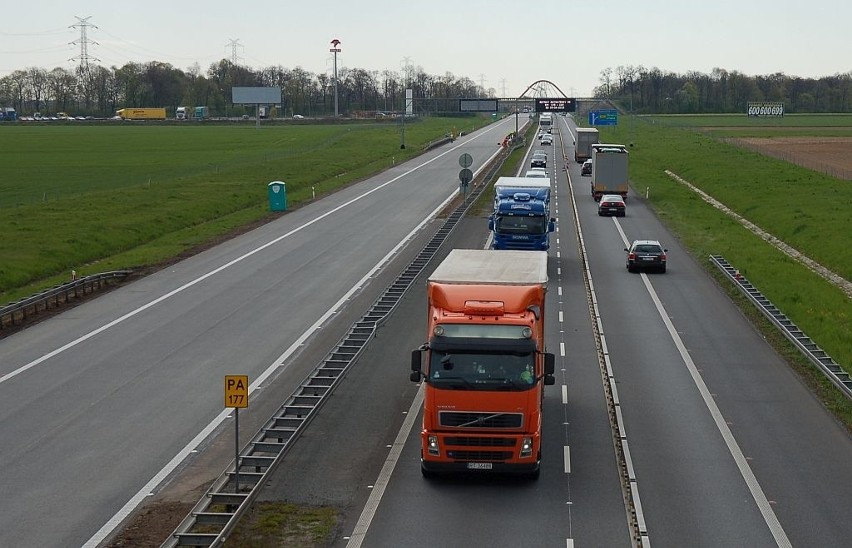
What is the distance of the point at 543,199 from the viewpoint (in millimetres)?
49312

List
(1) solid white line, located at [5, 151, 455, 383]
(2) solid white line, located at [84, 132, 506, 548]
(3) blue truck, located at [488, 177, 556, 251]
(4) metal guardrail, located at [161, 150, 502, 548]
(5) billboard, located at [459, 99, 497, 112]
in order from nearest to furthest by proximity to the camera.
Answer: (4) metal guardrail, located at [161, 150, 502, 548] → (2) solid white line, located at [84, 132, 506, 548] → (1) solid white line, located at [5, 151, 455, 383] → (3) blue truck, located at [488, 177, 556, 251] → (5) billboard, located at [459, 99, 497, 112]

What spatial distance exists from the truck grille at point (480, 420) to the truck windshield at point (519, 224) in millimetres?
26254

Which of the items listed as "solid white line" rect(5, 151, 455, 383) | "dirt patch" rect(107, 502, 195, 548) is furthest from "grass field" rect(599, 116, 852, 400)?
"solid white line" rect(5, 151, 455, 383)

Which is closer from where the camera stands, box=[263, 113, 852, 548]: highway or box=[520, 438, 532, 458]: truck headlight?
box=[263, 113, 852, 548]: highway

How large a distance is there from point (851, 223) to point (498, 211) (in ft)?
83.0

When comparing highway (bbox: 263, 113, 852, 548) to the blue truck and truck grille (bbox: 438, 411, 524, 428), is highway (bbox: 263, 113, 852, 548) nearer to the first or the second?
truck grille (bbox: 438, 411, 524, 428)

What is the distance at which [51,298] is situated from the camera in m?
40.3

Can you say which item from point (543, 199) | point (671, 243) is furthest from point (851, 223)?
point (543, 199)

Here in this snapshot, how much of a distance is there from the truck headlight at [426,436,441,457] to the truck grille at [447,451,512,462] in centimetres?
23

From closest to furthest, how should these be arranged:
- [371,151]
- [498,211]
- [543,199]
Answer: [498,211] → [543,199] → [371,151]

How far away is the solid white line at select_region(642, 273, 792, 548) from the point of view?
1939cm

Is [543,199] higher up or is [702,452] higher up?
[543,199]

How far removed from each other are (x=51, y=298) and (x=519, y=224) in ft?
62.2

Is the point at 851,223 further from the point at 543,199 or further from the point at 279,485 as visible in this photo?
the point at 279,485
